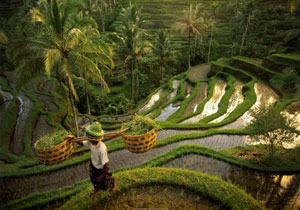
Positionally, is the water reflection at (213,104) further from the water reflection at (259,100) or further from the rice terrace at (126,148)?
the water reflection at (259,100)

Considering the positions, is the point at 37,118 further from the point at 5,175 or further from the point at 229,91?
the point at 229,91

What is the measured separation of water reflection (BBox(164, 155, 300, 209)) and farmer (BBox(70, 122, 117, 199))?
303 centimetres

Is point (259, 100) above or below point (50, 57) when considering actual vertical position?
below

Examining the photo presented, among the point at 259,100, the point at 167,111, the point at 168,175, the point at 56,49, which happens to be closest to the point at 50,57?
the point at 56,49

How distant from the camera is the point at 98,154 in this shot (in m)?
3.98

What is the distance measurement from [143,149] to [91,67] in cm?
468

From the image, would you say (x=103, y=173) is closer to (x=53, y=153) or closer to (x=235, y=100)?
(x=53, y=153)

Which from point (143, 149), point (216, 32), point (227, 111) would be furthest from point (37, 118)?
point (216, 32)

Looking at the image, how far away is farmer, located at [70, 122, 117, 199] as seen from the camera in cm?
375

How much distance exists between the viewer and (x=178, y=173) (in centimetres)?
545

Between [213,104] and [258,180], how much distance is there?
10.2 meters

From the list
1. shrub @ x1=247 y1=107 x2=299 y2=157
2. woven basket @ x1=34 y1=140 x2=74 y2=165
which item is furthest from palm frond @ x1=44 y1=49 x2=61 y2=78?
shrub @ x1=247 y1=107 x2=299 y2=157

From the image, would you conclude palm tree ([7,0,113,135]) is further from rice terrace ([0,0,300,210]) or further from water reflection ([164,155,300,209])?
water reflection ([164,155,300,209])

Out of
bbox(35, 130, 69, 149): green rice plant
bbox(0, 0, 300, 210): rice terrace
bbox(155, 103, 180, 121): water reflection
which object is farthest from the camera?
bbox(155, 103, 180, 121): water reflection
